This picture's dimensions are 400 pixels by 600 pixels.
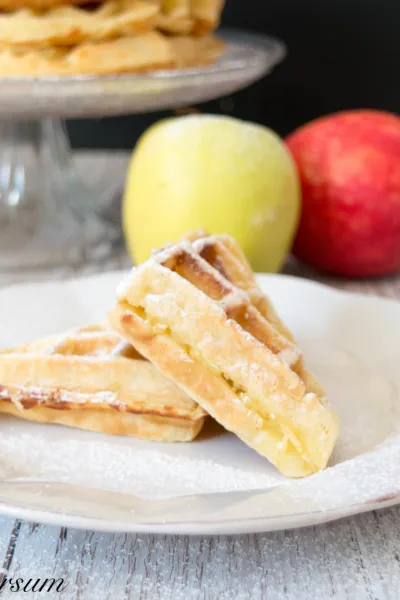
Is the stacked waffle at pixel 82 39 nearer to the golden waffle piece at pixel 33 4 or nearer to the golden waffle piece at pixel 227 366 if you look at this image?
the golden waffle piece at pixel 33 4

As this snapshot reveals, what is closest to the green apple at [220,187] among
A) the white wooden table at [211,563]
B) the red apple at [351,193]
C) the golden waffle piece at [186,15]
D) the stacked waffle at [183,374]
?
the red apple at [351,193]

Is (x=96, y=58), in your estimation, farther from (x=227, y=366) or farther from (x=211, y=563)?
(x=211, y=563)

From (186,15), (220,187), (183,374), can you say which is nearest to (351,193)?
(220,187)

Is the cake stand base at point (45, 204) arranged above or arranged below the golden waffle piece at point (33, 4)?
below

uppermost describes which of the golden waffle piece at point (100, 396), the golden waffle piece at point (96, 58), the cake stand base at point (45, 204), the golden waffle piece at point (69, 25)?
the golden waffle piece at point (69, 25)

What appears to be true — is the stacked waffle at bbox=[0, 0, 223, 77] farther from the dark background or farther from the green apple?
the dark background
